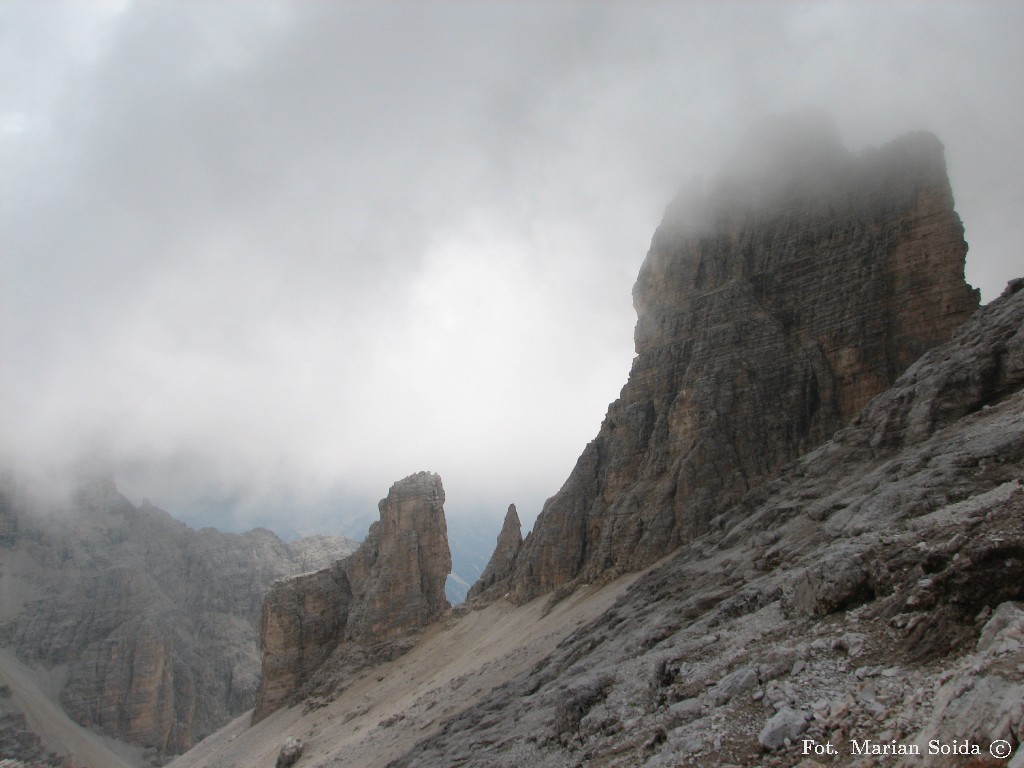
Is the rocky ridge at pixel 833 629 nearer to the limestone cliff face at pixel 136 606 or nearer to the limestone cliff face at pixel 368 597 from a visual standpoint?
the limestone cliff face at pixel 368 597

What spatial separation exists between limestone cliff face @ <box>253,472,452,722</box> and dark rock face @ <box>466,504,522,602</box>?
5201 mm

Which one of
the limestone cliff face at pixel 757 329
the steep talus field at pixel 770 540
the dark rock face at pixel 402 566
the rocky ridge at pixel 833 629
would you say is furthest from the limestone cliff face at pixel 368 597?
the rocky ridge at pixel 833 629

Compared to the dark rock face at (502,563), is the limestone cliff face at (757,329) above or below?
above

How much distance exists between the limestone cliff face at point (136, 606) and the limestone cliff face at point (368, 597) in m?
81.2

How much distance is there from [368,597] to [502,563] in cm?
1705

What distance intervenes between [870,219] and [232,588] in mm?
172750

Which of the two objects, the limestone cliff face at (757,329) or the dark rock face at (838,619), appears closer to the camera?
the dark rock face at (838,619)

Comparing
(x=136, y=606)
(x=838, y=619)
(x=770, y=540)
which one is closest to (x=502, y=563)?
(x=770, y=540)

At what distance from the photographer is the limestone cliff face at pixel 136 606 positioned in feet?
479

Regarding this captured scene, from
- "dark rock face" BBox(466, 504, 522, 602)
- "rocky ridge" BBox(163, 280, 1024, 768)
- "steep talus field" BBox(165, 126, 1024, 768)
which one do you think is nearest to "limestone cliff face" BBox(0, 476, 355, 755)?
"steep talus field" BBox(165, 126, 1024, 768)

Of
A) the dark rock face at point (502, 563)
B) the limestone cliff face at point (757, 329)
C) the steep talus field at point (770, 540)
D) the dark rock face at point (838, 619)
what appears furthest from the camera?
the dark rock face at point (502, 563)

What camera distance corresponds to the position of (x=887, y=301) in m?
56.9

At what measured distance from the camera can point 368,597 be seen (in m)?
84.0

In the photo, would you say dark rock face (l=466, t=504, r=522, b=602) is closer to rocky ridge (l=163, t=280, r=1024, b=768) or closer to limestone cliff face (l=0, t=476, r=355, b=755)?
rocky ridge (l=163, t=280, r=1024, b=768)
